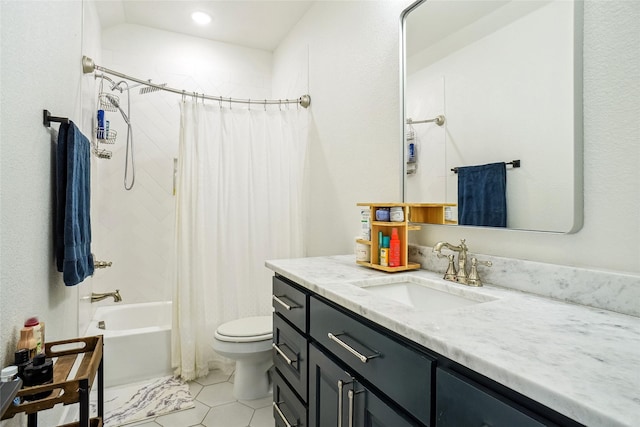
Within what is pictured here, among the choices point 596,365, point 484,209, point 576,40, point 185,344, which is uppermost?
point 576,40

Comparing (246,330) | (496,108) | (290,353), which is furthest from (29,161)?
(496,108)

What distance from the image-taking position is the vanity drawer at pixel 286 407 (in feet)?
4.20

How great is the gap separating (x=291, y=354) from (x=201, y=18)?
267cm

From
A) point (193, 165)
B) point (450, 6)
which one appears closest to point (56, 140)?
point (193, 165)

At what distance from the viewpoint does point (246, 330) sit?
2096 mm

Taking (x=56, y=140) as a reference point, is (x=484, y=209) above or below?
below

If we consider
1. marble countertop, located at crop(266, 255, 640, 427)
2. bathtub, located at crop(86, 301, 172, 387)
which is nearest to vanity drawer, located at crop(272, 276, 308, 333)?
marble countertop, located at crop(266, 255, 640, 427)

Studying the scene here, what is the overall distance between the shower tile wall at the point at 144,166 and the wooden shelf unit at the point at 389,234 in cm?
186

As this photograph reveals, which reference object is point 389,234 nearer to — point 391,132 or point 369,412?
point 391,132

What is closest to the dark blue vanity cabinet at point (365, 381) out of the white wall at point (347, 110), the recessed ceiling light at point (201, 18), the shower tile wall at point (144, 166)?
the white wall at point (347, 110)

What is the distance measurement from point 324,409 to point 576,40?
134 centimetres

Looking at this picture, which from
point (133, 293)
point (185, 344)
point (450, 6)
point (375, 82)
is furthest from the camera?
point (133, 293)

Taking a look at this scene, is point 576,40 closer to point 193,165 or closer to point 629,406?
point 629,406

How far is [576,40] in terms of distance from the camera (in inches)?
37.4
